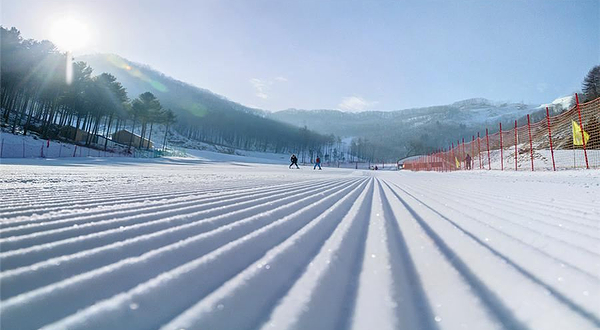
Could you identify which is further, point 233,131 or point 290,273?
point 233,131

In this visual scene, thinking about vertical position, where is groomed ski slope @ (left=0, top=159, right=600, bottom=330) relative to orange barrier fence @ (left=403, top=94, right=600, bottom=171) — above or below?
below

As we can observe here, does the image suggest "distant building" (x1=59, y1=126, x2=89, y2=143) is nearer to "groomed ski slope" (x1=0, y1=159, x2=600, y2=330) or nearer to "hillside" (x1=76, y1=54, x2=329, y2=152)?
"groomed ski slope" (x1=0, y1=159, x2=600, y2=330)

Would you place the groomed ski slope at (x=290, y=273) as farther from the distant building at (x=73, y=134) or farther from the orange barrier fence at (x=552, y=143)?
the distant building at (x=73, y=134)

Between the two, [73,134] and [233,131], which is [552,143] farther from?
[233,131]

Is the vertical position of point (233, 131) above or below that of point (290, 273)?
above

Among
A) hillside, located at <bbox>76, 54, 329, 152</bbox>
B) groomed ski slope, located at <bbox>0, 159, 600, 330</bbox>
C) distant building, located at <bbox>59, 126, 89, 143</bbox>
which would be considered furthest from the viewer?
hillside, located at <bbox>76, 54, 329, 152</bbox>

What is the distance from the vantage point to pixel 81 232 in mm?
1186

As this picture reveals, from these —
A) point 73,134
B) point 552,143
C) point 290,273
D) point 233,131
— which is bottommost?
point 290,273

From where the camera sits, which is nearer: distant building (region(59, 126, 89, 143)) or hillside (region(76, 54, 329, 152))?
distant building (region(59, 126, 89, 143))

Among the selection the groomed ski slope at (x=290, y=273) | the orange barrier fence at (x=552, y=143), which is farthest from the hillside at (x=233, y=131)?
the groomed ski slope at (x=290, y=273)

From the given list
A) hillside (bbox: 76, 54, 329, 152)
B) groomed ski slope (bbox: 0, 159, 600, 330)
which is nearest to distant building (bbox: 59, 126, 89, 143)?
groomed ski slope (bbox: 0, 159, 600, 330)

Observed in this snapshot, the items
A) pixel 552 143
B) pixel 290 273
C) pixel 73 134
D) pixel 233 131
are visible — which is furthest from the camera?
pixel 233 131

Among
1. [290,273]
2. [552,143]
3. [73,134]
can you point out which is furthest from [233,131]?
[290,273]

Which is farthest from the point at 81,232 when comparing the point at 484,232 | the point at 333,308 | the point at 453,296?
the point at 484,232
